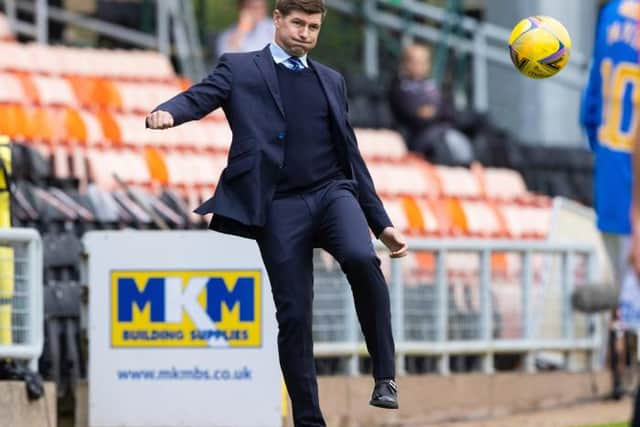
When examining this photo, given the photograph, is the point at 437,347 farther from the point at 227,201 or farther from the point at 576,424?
the point at 227,201

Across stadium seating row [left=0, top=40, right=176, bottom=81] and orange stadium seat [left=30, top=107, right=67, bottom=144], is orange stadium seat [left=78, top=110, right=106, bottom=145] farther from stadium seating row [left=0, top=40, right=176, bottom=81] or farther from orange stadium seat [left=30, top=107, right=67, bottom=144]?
stadium seating row [left=0, top=40, right=176, bottom=81]

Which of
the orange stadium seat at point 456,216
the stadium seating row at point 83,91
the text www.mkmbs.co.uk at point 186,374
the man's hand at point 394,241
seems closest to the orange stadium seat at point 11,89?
the stadium seating row at point 83,91

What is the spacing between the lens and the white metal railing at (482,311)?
10.9m

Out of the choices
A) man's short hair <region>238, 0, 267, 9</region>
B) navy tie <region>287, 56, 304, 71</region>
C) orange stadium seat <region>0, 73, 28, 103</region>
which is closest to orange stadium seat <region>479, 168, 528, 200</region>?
man's short hair <region>238, 0, 267, 9</region>

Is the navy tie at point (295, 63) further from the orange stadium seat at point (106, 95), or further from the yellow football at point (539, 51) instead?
the orange stadium seat at point (106, 95)

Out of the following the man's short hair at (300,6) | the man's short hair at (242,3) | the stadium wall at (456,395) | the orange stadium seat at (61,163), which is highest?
the man's short hair at (242,3)

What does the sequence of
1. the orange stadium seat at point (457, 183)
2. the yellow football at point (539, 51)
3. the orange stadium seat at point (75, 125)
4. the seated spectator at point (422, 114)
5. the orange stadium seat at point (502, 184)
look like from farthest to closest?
1. the seated spectator at point (422, 114)
2. the orange stadium seat at point (502, 184)
3. the orange stadium seat at point (457, 183)
4. the orange stadium seat at point (75, 125)
5. the yellow football at point (539, 51)

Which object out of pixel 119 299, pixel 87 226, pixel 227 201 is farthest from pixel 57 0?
pixel 227 201

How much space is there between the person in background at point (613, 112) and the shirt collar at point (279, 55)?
132 inches

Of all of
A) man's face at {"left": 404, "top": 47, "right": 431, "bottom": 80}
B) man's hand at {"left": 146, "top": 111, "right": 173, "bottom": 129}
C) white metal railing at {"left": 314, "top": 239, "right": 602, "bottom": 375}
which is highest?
man's face at {"left": 404, "top": 47, "right": 431, "bottom": 80}

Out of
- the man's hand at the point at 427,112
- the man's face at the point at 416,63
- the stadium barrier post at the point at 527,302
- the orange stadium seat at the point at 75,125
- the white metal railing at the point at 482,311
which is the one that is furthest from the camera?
the man's hand at the point at 427,112

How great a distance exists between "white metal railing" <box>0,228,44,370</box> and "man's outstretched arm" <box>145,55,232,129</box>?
2210 millimetres

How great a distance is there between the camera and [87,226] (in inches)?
429

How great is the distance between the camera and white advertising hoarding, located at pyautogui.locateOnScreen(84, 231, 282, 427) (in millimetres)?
9570
